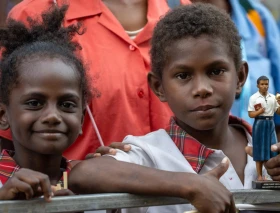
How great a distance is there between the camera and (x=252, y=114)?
125 inches

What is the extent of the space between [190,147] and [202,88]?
28 cm

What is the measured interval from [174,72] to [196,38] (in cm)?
18

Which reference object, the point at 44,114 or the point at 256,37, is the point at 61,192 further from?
the point at 256,37

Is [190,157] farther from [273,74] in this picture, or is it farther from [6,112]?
[273,74]

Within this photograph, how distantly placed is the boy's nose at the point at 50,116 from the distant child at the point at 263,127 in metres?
0.82

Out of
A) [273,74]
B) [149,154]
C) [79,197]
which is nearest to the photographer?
[79,197]

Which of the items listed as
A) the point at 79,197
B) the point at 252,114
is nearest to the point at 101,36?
Result: the point at 252,114

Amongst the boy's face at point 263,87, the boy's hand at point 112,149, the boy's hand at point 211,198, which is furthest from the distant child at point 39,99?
the boy's face at point 263,87

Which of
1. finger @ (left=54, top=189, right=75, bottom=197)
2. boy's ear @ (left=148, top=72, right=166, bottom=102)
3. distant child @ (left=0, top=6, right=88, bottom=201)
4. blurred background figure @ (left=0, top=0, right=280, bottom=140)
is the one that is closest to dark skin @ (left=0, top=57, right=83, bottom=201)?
distant child @ (left=0, top=6, right=88, bottom=201)

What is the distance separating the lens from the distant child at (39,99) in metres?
3.40

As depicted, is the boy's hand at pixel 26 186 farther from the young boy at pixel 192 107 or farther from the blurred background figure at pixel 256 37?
the blurred background figure at pixel 256 37

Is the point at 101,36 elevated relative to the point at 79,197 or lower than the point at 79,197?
elevated

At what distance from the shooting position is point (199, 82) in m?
3.47

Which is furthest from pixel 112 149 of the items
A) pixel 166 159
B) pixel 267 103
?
pixel 267 103
